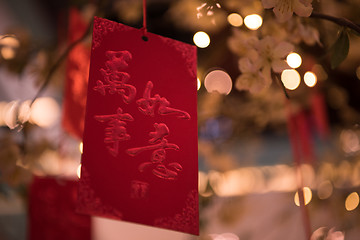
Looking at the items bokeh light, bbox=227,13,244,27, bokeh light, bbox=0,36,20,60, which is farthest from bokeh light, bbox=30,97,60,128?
bokeh light, bbox=227,13,244,27

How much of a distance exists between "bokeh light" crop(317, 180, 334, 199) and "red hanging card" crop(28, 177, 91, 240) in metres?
1.26

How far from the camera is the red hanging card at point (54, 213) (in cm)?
144

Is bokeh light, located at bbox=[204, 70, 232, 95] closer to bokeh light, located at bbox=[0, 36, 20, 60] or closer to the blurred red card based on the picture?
the blurred red card

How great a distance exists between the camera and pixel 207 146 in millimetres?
2281

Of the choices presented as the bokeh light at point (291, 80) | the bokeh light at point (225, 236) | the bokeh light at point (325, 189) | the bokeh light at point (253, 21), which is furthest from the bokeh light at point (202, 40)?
the bokeh light at point (225, 236)

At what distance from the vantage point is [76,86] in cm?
136

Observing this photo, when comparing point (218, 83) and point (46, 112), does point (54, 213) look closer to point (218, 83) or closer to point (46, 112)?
point (218, 83)

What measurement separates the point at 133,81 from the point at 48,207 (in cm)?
89

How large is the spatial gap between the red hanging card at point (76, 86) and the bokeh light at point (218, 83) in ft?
1.43

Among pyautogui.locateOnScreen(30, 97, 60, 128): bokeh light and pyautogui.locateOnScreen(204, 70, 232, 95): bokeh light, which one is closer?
pyautogui.locateOnScreen(204, 70, 232, 95): bokeh light

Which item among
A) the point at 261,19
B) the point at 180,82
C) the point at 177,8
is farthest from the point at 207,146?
the point at 180,82

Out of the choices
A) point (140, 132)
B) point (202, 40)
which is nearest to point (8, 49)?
point (202, 40)

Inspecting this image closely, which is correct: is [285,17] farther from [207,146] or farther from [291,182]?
[291,182]

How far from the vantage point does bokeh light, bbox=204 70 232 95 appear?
4.05 ft
